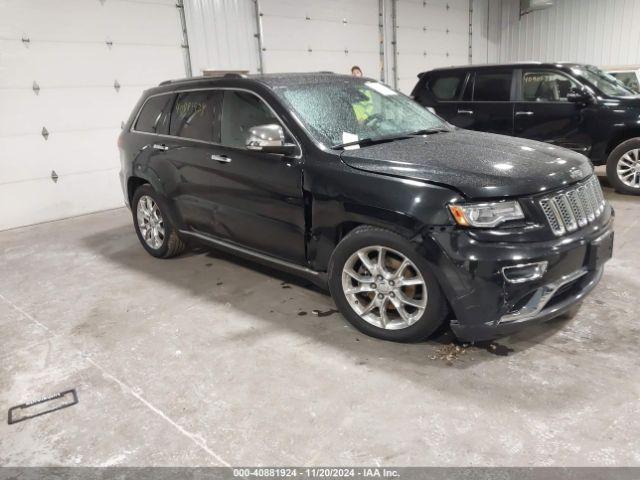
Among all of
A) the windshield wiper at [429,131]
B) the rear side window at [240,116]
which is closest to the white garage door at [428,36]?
the windshield wiper at [429,131]

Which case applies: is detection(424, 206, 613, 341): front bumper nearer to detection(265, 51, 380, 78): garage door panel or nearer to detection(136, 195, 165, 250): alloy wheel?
detection(136, 195, 165, 250): alloy wheel

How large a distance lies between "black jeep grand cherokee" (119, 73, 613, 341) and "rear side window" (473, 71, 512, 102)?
10.9ft

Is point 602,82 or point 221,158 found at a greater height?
point 602,82

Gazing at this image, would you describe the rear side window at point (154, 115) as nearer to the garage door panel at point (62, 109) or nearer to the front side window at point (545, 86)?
the garage door panel at point (62, 109)

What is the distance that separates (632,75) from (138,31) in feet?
26.3

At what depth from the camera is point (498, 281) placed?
260 cm

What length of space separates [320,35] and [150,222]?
632 cm

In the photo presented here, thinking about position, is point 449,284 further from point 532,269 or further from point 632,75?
point 632,75

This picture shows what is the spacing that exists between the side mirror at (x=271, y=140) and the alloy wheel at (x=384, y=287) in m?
0.83

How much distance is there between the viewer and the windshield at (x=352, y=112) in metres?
3.39

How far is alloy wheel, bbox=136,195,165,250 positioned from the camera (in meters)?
4.79

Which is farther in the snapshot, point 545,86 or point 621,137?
point 545,86

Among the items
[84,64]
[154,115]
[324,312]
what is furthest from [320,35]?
[324,312]

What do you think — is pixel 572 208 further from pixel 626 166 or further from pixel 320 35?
pixel 320 35
